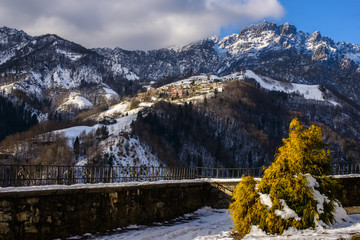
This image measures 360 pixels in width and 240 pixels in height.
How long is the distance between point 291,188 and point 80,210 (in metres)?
8.13

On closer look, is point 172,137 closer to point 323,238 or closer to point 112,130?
point 112,130

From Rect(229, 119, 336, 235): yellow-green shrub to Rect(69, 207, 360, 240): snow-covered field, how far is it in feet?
1.35

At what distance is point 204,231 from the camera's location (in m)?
17.0

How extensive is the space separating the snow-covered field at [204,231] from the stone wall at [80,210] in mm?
473

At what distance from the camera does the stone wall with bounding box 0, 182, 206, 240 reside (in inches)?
516

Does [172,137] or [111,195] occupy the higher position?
[172,137]

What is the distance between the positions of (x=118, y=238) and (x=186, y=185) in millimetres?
8005

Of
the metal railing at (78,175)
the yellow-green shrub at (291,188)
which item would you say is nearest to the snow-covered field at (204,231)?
the yellow-green shrub at (291,188)

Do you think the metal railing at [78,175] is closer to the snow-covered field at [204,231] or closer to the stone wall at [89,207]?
the stone wall at [89,207]

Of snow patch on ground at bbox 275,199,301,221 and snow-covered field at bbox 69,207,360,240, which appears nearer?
snow-covered field at bbox 69,207,360,240

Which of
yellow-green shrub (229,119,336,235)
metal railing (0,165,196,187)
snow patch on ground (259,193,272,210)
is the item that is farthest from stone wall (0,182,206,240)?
snow patch on ground (259,193,272,210)

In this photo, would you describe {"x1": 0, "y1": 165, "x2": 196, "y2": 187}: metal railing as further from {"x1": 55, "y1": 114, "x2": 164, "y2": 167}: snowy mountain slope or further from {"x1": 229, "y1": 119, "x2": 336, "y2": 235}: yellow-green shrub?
{"x1": 55, "y1": 114, "x2": 164, "y2": 167}: snowy mountain slope

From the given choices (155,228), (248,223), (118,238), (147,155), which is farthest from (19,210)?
(147,155)

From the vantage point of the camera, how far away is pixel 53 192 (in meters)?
14.2
